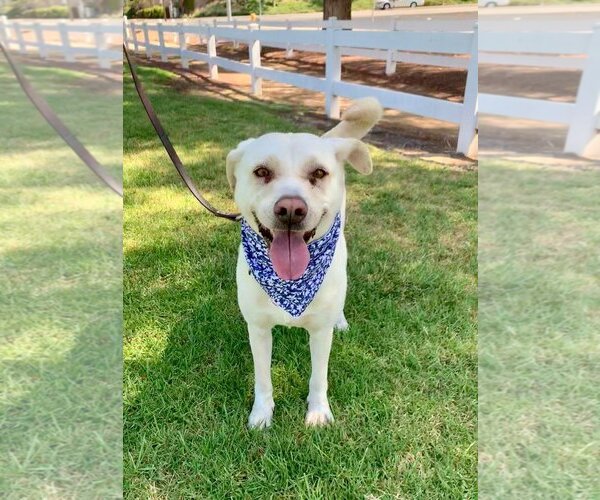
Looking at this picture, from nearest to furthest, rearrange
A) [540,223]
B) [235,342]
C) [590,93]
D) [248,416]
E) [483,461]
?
[483,461]
[248,416]
[235,342]
[540,223]
[590,93]

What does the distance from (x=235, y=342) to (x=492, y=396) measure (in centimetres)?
137

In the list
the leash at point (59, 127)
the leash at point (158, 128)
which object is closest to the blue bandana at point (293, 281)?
the leash at point (158, 128)

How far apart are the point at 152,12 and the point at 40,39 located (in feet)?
89.3

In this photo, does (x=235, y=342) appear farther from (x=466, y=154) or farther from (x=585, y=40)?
(x=466, y=154)

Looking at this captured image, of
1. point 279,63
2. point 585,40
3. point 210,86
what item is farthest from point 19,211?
point 279,63

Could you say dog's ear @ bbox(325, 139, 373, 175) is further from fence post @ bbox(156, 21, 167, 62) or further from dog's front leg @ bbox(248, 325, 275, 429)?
fence post @ bbox(156, 21, 167, 62)

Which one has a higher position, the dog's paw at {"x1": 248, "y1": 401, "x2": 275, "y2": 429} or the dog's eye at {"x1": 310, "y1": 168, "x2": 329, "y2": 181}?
the dog's eye at {"x1": 310, "y1": 168, "x2": 329, "y2": 181}

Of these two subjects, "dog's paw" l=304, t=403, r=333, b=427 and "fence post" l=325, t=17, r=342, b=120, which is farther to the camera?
"fence post" l=325, t=17, r=342, b=120

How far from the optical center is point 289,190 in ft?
5.78

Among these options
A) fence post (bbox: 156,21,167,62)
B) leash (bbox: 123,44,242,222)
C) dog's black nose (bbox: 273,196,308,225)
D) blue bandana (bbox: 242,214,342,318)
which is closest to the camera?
dog's black nose (bbox: 273,196,308,225)

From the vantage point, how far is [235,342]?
2.80m

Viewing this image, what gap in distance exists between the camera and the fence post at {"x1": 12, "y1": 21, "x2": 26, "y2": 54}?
8.39 meters

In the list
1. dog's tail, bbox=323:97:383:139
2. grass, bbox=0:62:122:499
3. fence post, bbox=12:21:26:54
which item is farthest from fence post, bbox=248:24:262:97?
dog's tail, bbox=323:97:383:139

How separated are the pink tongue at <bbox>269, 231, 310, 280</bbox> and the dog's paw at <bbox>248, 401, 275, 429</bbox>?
743 millimetres
